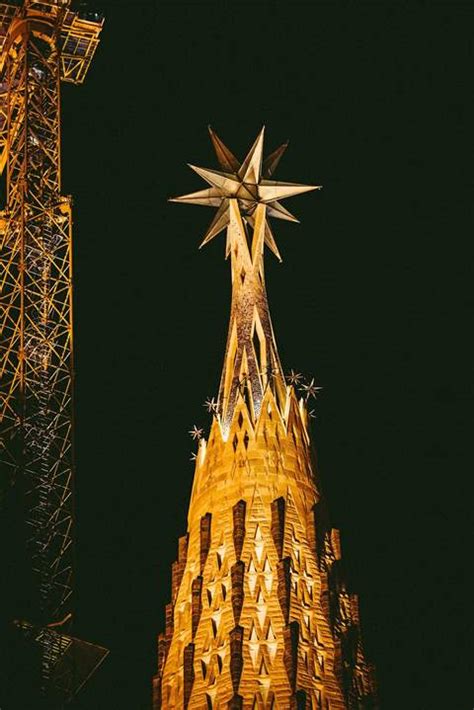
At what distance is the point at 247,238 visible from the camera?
60.1 metres

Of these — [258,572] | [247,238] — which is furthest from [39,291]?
[258,572]

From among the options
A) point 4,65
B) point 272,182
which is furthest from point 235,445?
point 4,65

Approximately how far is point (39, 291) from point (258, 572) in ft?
50.1

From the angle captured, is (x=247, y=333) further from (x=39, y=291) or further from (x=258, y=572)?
(x=258, y=572)

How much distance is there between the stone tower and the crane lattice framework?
4.56 m

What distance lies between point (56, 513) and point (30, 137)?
14.4m

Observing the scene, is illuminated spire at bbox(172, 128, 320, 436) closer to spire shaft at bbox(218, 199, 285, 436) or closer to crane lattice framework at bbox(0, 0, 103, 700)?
spire shaft at bbox(218, 199, 285, 436)

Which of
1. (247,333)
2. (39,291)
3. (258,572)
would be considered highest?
(39,291)

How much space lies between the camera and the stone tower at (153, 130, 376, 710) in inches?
1933

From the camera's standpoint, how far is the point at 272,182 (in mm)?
60188

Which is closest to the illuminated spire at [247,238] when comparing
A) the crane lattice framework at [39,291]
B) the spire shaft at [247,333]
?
the spire shaft at [247,333]

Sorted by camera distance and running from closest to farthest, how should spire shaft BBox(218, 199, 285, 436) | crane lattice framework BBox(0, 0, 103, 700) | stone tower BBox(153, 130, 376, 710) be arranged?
stone tower BBox(153, 130, 376, 710) → crane lattice framework BBox(0, 0, 103, 700) → spire shaft BBox(218, 199, 285, 436)

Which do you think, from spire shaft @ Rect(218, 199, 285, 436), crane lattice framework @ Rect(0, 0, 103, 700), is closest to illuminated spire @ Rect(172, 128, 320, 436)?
spire shaft @ Rect(218, 199, 285, 436)

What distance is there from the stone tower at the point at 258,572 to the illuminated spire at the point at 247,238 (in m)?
0.08
